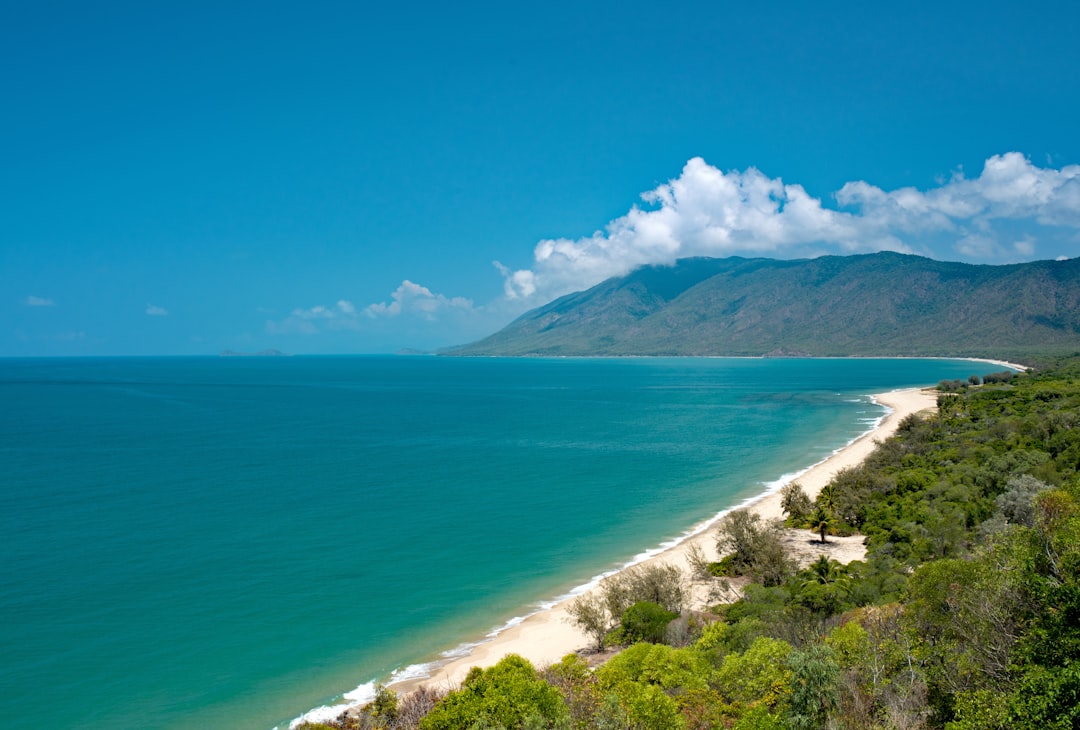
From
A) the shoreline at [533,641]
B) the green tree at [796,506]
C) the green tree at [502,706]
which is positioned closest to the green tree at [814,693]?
the green tree at [502,706]

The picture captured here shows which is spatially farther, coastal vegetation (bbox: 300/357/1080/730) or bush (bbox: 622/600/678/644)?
bush (bbox: 622/600/678/644)

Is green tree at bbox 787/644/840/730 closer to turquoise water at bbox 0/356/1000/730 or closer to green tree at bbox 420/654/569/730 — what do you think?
green tree at bbox 420/654/569/730

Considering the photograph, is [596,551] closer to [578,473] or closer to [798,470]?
[578,473]

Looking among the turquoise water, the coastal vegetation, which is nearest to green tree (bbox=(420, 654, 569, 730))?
the coastal vegetation

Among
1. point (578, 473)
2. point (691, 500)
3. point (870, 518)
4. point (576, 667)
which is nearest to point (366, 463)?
point (578, 473)

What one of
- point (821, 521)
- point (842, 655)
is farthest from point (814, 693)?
point (821, 521)

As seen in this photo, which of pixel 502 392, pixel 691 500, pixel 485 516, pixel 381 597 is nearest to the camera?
pixel 381 597

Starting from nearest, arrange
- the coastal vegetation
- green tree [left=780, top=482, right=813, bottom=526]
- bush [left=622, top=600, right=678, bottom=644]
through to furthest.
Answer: the coastal vegetation, bush [left=622, top=600, right=678, bottom=644], green tree [left=780, top=482, right=813, bottom=526]
